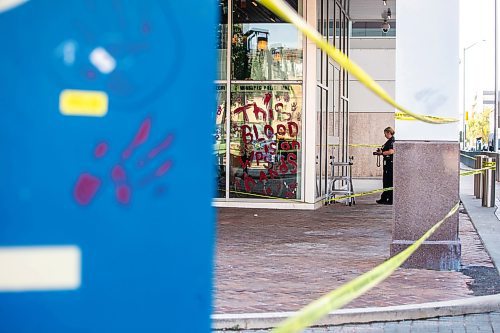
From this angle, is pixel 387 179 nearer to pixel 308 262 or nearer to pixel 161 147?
pixel 308 262

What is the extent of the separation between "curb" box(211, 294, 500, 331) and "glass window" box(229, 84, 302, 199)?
32.7 ft

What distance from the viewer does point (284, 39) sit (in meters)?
17.3

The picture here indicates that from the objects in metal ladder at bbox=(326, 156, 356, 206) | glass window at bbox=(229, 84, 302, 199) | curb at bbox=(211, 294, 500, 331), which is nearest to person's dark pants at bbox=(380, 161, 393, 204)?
metal ladder at bbox=(326, 156, 356, 206)

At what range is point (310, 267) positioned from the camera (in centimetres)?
934

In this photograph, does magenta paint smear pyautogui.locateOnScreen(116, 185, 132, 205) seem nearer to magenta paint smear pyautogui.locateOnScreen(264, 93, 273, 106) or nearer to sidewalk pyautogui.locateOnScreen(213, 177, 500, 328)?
sidewalk pyautogui.locateOnScreen(213, 177, 500, 328)

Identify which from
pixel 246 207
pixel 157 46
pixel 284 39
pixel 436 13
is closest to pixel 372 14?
pixel 284 39

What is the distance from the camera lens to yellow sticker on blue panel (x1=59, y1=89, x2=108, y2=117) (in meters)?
1.71

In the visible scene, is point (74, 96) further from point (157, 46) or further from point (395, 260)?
point (395, 260)

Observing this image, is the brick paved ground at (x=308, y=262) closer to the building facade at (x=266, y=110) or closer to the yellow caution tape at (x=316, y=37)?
the building facade at (x=266, y=110)

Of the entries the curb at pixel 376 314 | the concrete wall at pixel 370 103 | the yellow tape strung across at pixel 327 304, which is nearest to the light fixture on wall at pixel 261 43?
the curb at pixel 376 314

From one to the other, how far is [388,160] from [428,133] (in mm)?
10533

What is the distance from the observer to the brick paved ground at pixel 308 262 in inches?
295

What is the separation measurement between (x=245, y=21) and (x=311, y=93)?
2.05 m

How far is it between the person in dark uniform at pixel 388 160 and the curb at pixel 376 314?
11.8m
